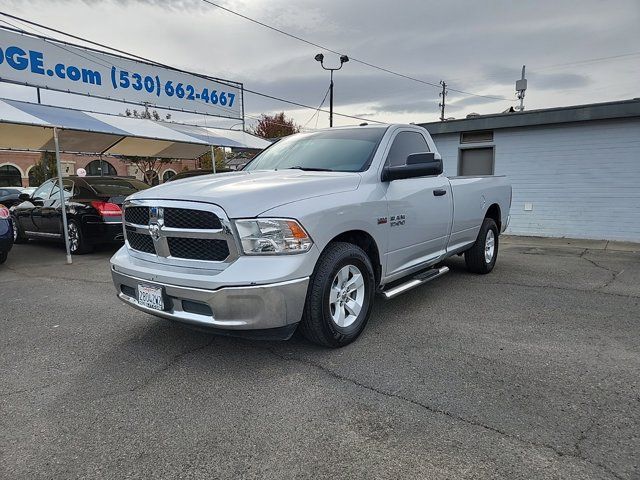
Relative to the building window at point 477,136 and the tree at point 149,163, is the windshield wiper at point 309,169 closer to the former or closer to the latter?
the building window at point 477,136

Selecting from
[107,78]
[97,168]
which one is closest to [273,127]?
[97,168]

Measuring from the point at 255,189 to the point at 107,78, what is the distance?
36.4 ft

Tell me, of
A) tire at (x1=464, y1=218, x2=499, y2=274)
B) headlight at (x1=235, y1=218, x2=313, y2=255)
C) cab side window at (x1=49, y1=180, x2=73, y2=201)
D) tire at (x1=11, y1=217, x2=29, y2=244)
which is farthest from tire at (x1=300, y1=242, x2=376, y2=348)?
tire at (x1=11, y1=217, x2=29, y2=244)

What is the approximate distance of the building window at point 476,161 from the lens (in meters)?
12.4

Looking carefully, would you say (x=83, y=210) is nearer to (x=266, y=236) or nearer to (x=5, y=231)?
(x=5, y=231)

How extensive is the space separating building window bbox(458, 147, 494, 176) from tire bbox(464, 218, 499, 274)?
6364mm

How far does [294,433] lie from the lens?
98.0 inches

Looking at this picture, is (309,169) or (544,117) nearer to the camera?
(309,169)

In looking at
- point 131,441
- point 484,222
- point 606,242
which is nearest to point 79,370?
point 131,441

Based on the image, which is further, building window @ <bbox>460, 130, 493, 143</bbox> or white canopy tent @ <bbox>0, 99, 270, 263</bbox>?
building window @ <bbox>460, 130, 493, 143</bbox>

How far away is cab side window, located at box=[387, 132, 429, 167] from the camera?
435 cm

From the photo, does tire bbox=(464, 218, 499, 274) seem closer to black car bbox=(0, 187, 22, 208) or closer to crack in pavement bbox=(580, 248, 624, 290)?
crack in pavement bbox=(580, 248, 624, 290)

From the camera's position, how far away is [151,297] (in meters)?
3.29

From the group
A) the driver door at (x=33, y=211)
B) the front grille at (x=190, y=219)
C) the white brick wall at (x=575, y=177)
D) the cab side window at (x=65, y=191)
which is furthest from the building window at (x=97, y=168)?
the front grille at (x=190, y=219)
